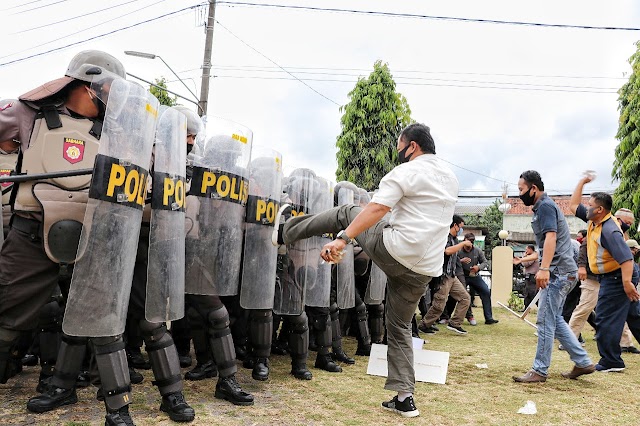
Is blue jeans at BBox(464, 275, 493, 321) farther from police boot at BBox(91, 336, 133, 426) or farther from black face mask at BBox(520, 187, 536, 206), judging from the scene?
police boot at BBox(91, 336, 133, 426)

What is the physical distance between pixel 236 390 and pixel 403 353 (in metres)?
1.15

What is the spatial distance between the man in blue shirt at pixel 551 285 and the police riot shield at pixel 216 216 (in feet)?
8.74

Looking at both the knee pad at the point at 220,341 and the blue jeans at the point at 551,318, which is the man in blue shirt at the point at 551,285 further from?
the knee pad at the point at 220,341

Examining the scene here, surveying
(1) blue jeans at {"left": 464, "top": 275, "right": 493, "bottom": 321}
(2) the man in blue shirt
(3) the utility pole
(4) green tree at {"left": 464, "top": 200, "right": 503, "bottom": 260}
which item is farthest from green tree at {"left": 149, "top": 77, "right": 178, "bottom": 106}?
(4) green tree at {"left": 464, "top": 200, "right": 503, "bottom": 260}

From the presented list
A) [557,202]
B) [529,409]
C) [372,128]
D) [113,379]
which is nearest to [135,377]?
[113,379]

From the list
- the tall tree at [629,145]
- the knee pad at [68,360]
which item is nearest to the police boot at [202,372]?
the knee pad at [68,360]

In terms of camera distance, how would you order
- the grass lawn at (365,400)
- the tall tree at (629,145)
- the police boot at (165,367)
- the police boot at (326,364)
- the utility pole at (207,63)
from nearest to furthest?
the police boot at (165,367)
the grass lawn at (365,400)
the police boot at (326,364)
the tall tree at (629,145)
the utility pole at (207,63)

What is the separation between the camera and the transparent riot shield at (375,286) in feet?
19.7

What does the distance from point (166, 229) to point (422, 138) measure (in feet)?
5.96

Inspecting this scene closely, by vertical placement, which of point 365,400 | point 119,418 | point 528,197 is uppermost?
point 528,197

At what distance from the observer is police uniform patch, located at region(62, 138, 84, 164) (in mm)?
2979

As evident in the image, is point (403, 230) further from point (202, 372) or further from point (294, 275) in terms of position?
point (202, 372)

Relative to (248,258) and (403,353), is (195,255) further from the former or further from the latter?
(403,353)

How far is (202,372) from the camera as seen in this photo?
4.23 m
